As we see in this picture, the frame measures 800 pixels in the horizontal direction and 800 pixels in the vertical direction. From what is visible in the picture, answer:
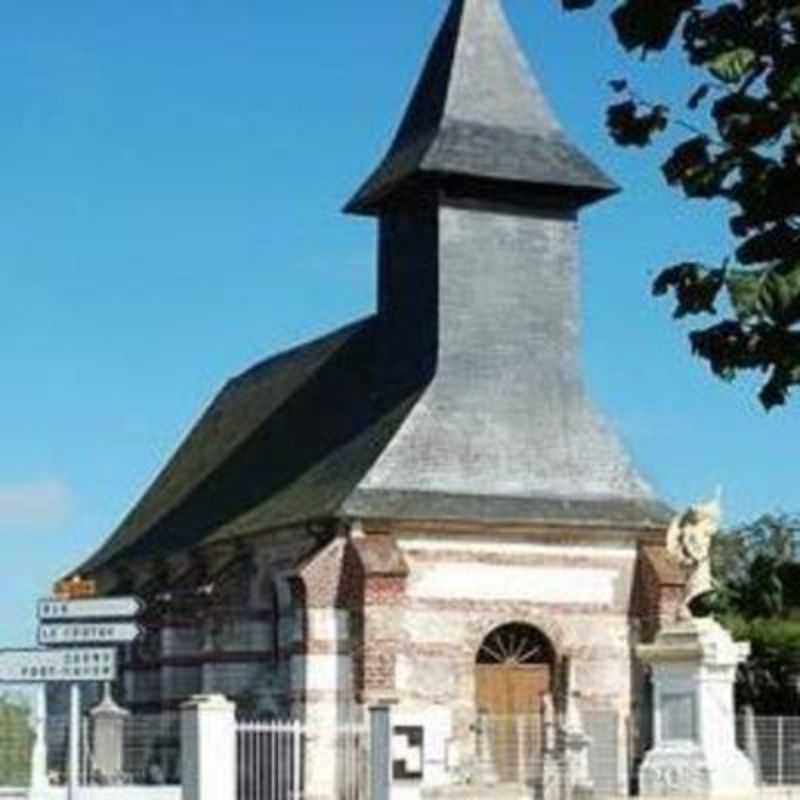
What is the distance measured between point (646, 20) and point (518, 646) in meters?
27.3

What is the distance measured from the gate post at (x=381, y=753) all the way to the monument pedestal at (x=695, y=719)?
16.1 feet

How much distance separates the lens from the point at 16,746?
Answer: 78.6 ft

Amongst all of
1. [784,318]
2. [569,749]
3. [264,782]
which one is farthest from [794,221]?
[569,749]

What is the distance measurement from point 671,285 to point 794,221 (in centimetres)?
30

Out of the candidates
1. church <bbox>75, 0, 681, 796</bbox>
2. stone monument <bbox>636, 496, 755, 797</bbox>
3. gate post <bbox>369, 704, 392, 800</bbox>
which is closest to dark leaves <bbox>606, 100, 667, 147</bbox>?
gate post <bbox>369, 704, 392, 800</bbox>

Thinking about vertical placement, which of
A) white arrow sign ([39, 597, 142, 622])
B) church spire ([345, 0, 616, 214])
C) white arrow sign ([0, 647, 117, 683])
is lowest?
white arrow sign ([0, 647, 117, 683])

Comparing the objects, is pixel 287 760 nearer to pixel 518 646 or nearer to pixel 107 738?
pixel 518 646

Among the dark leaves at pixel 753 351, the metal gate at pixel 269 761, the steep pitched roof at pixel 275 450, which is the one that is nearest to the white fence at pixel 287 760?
the metal gate at pixel 269 761

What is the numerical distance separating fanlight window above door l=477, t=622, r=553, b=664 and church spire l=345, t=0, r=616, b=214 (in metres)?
6.99

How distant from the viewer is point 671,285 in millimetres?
4527

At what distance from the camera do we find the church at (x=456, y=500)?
30.0 m

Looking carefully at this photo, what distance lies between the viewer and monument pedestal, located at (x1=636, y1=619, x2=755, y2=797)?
2461 cm

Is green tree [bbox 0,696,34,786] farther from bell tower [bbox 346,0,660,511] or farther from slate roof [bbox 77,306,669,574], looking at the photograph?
bell tower [bbox 346,0,660,511]

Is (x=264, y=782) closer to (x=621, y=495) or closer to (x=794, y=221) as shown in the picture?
(x=621, y=495)
